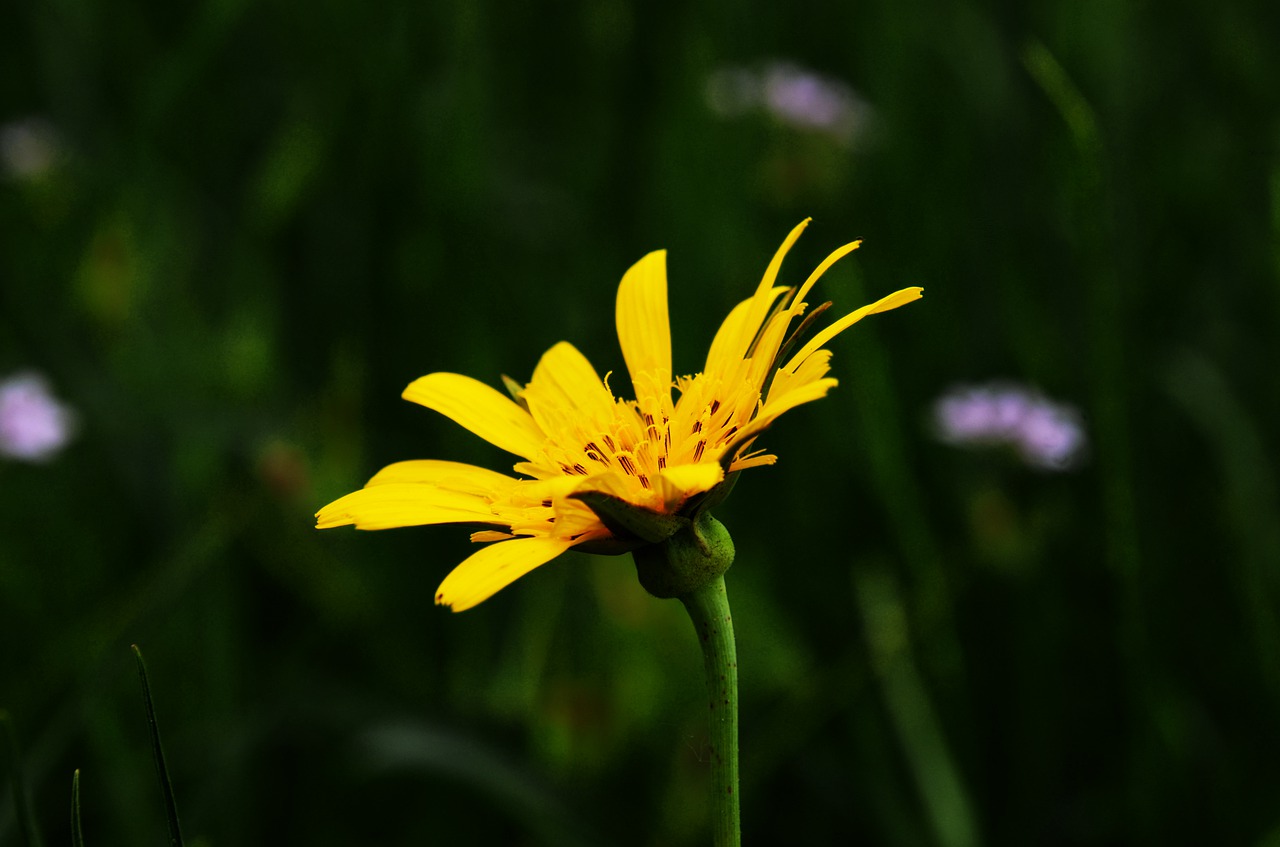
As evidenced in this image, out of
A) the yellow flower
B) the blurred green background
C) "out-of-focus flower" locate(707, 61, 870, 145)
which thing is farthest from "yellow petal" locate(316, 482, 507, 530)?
"out-of-focus flower" locate(707, 61, 870, 145)

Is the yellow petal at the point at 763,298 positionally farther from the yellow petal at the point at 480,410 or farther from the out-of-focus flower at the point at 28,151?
the out-of-focus flower at the point at 28,151

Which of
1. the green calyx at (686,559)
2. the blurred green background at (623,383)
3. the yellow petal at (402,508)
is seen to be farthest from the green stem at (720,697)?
the blurred green background at (623,383)

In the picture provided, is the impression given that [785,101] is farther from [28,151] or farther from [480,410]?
[480,410]

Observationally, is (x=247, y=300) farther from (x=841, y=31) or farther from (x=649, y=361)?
(x=841, y=31)

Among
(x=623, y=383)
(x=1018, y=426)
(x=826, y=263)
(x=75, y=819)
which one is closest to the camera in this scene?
(x=75, y=819)

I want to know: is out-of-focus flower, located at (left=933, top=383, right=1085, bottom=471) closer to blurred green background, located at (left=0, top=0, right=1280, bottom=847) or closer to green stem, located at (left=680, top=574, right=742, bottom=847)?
blurred green background, located at (left=0, top=0, right=1280, bottom=847)

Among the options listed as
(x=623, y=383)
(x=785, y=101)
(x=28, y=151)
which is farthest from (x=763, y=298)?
(x=28, y=151)

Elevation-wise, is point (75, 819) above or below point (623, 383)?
below
